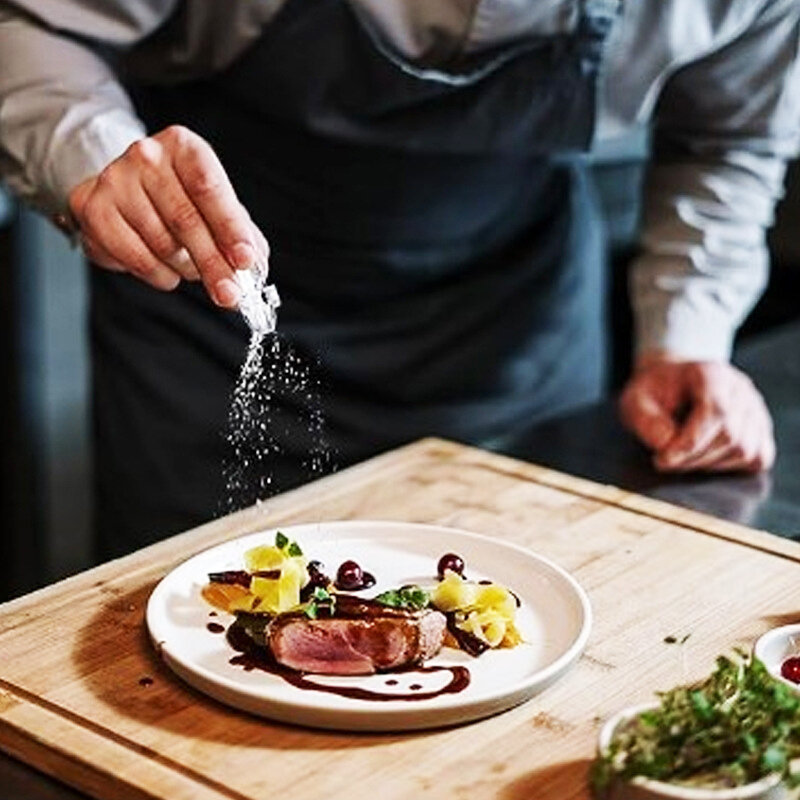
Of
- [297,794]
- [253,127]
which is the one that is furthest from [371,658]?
[253,127]

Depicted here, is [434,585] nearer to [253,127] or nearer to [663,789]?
[663,789]

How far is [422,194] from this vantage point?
1778 millimetres

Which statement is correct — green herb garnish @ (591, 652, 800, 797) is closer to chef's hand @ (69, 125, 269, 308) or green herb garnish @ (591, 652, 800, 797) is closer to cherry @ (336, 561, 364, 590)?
cherry @ (336, 561, 364, 590)

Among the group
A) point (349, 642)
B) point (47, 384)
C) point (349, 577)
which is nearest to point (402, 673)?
point (349, 642)

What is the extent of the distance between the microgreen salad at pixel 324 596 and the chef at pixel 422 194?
1.21 ft

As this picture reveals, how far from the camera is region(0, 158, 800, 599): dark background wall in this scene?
260 centimetres

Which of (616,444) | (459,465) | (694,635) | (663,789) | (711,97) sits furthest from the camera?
(711,97)

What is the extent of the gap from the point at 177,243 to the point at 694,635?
43cm

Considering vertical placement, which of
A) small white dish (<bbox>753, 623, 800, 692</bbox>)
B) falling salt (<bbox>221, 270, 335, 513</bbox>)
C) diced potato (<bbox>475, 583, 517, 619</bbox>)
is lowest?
falling salt (<bbox>221, 270, 335, 513</bbox>)

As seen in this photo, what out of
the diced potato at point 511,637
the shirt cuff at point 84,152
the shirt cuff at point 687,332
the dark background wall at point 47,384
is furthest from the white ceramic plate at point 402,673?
A: the dark background wall at point 47,384

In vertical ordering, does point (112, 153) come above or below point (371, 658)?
above

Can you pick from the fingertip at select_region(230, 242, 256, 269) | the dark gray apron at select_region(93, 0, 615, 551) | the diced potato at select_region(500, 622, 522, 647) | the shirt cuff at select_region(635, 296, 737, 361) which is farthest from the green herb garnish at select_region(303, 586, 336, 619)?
the shirt cuff at select_region(635, 296, 737, 361)

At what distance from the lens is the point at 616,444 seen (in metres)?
1.69

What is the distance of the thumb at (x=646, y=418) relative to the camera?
5.41ft
